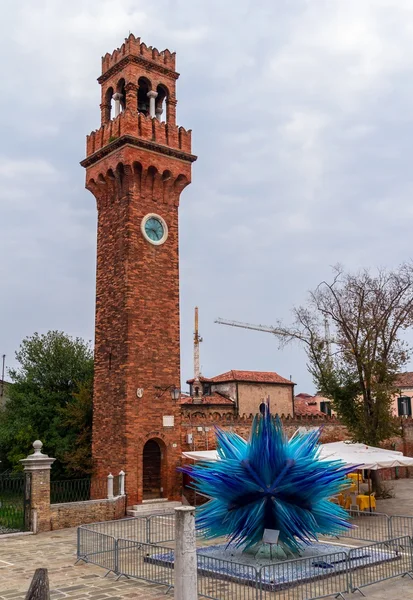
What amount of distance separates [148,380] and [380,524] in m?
9.01

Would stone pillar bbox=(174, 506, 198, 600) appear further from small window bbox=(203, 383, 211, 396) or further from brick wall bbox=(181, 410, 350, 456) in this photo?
small window bbox=(203, 383, 211, 396)

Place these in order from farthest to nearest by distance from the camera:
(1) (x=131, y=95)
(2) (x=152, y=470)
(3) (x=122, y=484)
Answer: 1. (1) (x=131, y=95)
2. (2) (x=152, y=470)
3. (3) (x=122, y=484)

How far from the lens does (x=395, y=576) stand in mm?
11062

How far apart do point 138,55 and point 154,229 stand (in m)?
7.07

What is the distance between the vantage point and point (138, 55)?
23.8 meters

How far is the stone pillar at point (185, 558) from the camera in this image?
7.88 m

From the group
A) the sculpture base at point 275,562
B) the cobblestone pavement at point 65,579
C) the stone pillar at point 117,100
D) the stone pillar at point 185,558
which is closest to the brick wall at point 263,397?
the stone pillar at point 117,100

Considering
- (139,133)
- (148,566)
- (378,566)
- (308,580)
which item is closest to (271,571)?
(308,580)

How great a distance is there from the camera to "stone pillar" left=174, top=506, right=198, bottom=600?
7.88 m

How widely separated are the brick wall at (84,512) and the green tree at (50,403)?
371 centimetres

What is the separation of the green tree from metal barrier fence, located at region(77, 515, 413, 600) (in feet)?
A: 32.1

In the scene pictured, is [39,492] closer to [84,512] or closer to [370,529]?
[84,512]

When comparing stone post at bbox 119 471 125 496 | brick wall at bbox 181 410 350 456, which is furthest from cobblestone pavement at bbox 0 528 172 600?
brick wall at bbox 181 410 350 456

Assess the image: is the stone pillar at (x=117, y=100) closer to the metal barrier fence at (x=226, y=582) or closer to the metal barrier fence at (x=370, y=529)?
the metal barrier fence at (x=370, y=529)
